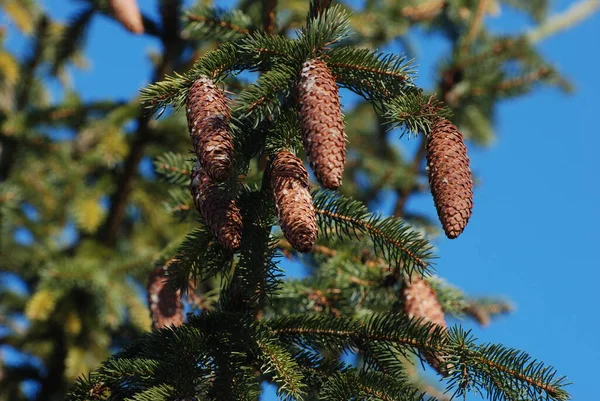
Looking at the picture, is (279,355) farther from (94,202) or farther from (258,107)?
(94,202)

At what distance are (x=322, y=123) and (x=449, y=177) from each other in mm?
326

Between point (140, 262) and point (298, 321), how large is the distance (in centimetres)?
284

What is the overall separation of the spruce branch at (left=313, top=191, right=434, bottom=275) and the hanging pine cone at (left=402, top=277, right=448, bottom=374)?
465mm

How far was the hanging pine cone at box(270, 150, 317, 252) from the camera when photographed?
197cm

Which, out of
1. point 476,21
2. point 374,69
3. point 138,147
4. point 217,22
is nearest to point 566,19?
point 476,21

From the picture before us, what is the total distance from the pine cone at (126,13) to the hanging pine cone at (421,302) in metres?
1.99

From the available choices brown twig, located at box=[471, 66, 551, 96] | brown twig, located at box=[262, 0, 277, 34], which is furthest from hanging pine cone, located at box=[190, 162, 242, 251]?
brown twig, located at box=[471, 66, 551, 96]

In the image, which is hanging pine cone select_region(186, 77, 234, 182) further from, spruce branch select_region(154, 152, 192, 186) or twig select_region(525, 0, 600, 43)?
twig select_region(525, 0, 600, 43)

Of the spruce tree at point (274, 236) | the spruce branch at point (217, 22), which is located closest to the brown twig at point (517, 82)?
the spruce tree at point (274, 236)

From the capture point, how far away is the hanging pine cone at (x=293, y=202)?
1967mm

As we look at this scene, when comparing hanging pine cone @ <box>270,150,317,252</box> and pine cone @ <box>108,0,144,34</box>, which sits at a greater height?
pine cone @ <box>108,0,144,34</box>

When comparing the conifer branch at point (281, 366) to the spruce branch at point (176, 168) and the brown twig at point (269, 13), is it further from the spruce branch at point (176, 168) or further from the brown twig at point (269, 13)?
the brown twig at point (269, 13)

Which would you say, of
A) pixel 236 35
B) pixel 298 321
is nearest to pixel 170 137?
pixel 236 35

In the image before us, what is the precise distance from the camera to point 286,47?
2281 mm
